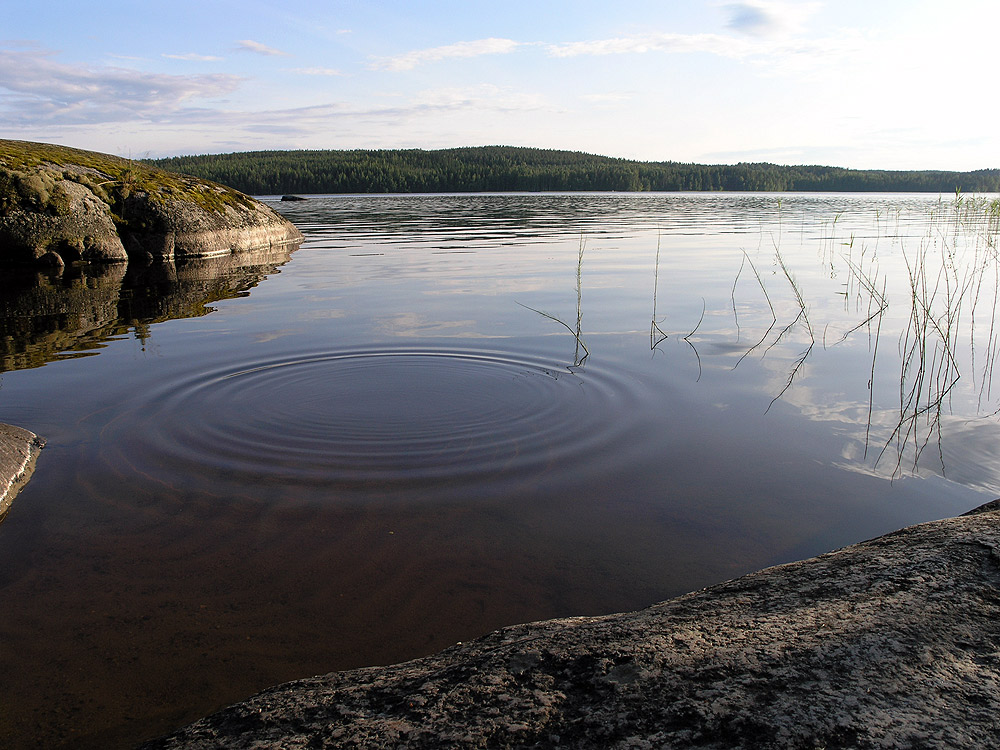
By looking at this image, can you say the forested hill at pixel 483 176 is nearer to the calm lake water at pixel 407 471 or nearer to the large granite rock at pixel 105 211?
the large granite rock at pixel 105 211

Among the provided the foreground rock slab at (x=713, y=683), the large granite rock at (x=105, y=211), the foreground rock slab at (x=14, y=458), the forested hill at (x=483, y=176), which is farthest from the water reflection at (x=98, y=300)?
the forested hill at (x=483, y=176)

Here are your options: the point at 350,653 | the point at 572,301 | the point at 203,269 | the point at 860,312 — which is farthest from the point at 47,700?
the point at 203,269

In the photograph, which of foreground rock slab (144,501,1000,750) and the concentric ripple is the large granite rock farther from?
foreground rock slab (144,501,1000,750)

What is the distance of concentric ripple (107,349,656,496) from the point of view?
3943 mm

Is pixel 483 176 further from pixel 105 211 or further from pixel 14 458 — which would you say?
pixel 14 458

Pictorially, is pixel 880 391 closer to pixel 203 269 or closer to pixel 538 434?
pixel 538 434

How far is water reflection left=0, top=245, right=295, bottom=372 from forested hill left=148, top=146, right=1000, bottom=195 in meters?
77.9

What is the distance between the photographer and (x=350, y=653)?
239cm

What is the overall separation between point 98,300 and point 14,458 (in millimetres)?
6209

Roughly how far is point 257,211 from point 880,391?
15.2 metres

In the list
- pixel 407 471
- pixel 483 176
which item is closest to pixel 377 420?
pixel 407 471

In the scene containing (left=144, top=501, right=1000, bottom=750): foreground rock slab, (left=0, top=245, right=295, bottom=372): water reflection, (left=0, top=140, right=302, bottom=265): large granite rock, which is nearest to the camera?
(left=144, top=501, right=1000, bottom=750): foreground rock slab

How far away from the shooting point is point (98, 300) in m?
9.16

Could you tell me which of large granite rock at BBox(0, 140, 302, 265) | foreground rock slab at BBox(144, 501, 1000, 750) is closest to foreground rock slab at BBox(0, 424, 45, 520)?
foreground rock slab at BBox(144, 501, 1000, 750)
